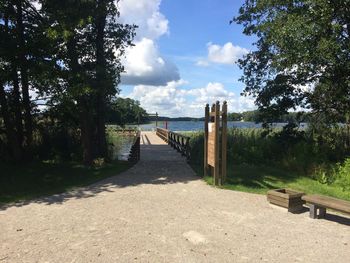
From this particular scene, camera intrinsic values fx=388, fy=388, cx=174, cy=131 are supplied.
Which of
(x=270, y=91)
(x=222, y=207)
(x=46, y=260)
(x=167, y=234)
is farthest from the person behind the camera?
(x=270, y=91)

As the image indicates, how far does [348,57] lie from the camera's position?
11.6 m

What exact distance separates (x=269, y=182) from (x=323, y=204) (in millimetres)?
3995

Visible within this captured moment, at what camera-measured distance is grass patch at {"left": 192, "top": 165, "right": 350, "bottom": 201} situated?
387 inches

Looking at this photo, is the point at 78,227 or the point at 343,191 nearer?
the point at 78,227

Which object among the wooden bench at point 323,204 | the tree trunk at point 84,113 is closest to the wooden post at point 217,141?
the wooden bench at point 323,204

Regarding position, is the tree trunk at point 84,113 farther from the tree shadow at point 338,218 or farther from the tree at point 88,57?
the tree shadow at point 338,218

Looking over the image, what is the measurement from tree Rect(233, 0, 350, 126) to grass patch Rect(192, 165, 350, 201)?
314cm

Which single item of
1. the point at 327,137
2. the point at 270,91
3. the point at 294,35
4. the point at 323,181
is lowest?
the point at 323,181

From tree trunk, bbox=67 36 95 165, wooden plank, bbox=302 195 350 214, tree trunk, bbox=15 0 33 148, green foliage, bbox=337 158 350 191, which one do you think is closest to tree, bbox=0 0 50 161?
tree trunk, bbox=15 0 33 148

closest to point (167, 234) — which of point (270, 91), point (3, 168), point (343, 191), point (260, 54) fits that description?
point (343, 191)

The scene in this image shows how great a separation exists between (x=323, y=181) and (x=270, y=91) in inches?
182

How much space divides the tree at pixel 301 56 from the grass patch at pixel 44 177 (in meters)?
6.22

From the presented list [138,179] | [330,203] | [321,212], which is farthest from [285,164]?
[330,203]

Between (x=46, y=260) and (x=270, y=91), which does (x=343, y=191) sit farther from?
(x=46, y=260)
